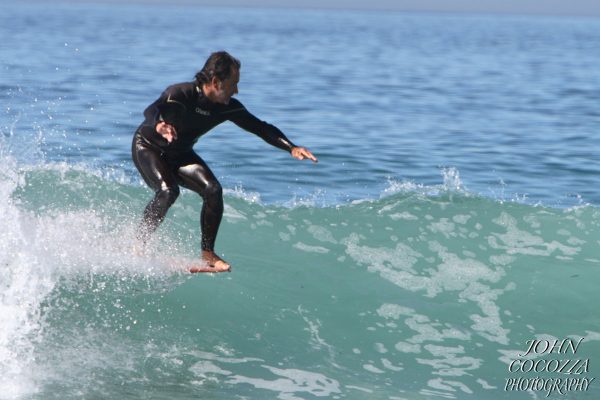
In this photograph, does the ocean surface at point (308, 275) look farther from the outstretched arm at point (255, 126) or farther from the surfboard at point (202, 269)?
the outstretched arm at point (255, 126)

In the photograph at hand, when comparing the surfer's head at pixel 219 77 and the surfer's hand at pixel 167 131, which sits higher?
the surfer's head at pixel 219 77

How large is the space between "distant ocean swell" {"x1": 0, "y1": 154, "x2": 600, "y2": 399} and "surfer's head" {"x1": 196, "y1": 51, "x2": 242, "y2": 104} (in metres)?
1.65

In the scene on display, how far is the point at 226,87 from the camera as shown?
8.80 m

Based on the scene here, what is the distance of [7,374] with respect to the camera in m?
8.03

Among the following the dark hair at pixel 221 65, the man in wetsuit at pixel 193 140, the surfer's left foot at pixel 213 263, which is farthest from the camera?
the surfer's left foot at pixel 213 263

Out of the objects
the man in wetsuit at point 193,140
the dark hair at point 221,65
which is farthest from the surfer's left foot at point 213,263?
the dark hair at point 221,65

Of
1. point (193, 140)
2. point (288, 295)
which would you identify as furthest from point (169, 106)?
point (288, 295)

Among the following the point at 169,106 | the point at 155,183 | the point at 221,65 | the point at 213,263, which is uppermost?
the point at 221,65

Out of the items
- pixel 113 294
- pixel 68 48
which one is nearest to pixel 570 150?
pixel 113 294

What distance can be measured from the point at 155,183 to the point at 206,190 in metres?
0.42

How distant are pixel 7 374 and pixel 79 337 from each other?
1034 millimetres

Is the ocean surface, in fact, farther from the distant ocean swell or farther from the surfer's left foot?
the surfer's left foot

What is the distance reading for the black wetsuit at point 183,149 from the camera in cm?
887

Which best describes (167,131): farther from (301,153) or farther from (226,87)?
(301,153)
